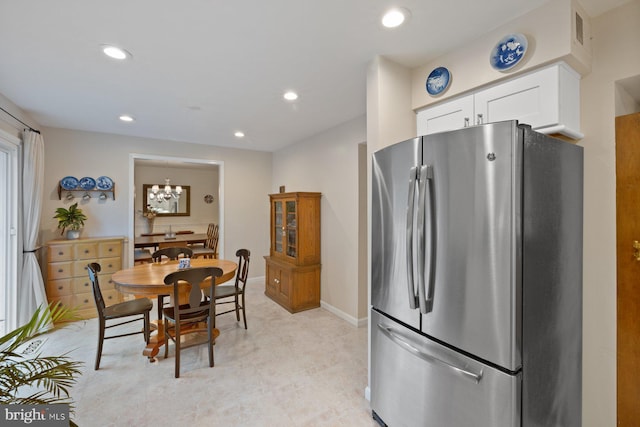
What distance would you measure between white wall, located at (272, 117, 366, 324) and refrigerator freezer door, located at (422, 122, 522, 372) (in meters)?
2.09

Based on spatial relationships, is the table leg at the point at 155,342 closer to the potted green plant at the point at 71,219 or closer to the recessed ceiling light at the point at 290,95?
the potted green plant at the point at 71,219

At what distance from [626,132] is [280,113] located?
2.90 m

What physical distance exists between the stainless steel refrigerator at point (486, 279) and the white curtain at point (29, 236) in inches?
161

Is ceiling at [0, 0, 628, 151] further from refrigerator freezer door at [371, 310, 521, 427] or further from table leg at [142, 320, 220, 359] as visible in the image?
table leg at [142, 320, 220, 359]

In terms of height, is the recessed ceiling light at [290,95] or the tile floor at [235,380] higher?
the recessed ceiling light at [290,95]

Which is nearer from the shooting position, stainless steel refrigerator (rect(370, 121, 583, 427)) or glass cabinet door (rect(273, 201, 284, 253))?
stainless steel refrigerator (rect(370, 121, 583, 427))

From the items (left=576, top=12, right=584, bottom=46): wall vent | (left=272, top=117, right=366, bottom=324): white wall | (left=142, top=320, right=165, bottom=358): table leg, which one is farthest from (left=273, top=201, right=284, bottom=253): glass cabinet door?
(left=576, top=12, right=584, bottom=46): wall vent

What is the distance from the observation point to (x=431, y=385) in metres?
1.48

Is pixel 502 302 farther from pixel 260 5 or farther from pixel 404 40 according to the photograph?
pixel 260 5

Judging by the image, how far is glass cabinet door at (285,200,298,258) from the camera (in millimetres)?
4070

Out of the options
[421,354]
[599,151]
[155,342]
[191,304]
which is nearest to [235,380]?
[191,304]

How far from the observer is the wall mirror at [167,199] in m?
7.38

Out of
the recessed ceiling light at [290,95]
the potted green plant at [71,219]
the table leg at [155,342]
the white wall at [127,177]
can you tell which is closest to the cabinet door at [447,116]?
the recessed ceiling light at [290,95]

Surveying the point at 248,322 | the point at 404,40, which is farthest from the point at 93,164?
the point at 404,40
